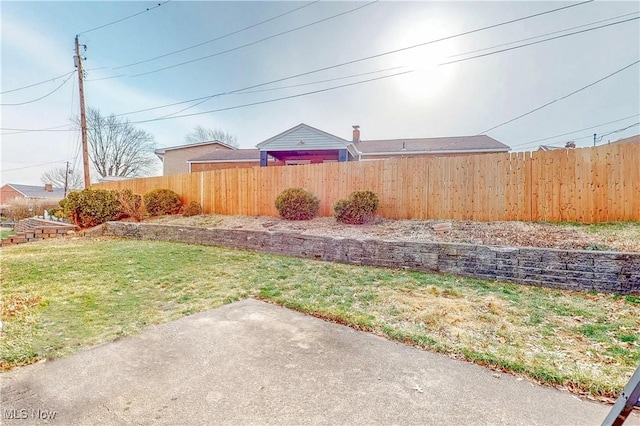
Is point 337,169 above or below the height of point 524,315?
above

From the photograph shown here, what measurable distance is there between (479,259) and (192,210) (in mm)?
9897

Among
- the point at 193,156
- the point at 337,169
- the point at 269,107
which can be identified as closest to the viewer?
the point at 337,169

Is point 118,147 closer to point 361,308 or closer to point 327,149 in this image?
point 327,149

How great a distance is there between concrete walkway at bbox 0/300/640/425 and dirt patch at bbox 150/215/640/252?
3.78 m

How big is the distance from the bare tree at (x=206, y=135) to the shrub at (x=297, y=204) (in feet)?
111

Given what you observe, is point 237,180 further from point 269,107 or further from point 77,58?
point 77,58

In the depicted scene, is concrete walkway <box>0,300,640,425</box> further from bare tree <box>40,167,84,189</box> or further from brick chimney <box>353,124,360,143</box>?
bare tree <box>40,167,84,189</box>

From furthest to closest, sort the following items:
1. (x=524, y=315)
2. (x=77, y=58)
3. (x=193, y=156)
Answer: (x=193, y=156)
(x=77, y=58)
(x=524, y=315)

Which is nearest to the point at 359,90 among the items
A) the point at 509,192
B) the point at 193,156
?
the point at 509,192

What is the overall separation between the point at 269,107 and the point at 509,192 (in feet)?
39.7

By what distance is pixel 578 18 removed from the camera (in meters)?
8.16

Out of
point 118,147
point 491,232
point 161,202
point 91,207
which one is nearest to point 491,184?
point 491,232

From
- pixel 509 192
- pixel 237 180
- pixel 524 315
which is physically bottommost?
pixel 524 315

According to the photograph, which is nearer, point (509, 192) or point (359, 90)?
point (509, 192)
